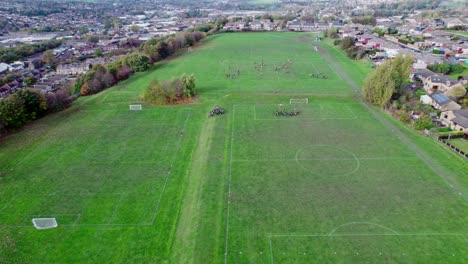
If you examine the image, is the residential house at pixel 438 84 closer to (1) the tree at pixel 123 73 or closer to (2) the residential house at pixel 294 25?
(1) the tree at pixel 123 73

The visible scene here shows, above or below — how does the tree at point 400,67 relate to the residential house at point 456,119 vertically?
above

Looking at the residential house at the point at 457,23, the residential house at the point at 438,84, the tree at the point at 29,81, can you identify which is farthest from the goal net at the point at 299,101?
the residential house at the point at 457,23

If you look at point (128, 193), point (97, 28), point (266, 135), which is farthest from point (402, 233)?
point (97, 28)

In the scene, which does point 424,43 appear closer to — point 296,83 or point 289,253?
point 296,83

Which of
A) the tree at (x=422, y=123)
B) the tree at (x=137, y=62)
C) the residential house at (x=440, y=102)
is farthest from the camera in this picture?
the tree at (x=137, y=62)

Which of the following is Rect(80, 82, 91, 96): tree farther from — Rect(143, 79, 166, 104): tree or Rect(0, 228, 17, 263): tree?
Rect(0, 228, 17, 263): tree

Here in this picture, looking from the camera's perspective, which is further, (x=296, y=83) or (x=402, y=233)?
(x=296, y=83)
